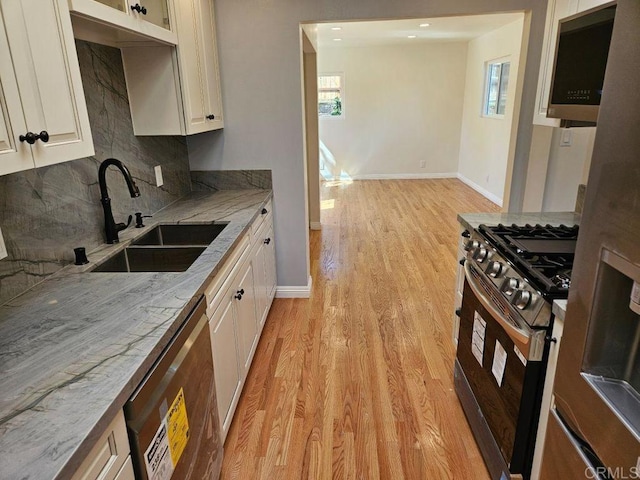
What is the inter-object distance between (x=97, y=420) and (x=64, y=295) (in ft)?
2.42

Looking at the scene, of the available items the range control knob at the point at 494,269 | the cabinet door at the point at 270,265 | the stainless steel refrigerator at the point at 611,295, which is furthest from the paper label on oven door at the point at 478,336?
the cabinet door at the point at 270,265

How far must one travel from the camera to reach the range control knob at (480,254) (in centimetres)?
176

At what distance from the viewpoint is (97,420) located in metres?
0.86

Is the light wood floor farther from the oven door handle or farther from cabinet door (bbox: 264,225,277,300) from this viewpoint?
the oven door handle

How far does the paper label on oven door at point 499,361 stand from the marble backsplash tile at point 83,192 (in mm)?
1758

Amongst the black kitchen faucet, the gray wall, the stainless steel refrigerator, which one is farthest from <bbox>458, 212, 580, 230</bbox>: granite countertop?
the black kitchen faucet

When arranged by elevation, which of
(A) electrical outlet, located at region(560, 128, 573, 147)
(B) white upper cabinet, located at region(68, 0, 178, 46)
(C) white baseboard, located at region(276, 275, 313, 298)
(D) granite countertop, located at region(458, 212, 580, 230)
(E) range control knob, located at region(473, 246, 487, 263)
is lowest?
(C) white baseboard, located at region(276, 275, 313, 298)

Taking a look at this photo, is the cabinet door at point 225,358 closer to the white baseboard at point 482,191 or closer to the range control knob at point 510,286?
the range control knob at point 510,286

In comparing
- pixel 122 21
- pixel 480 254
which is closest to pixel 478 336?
pixel 480 254

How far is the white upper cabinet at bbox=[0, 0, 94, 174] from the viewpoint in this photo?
3.38 ft

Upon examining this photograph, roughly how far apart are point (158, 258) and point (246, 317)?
57 cm

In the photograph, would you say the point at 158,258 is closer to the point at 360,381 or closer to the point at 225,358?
the point at 225,358

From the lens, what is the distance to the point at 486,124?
6836mm

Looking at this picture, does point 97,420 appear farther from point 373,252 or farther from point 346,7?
point 373,252
